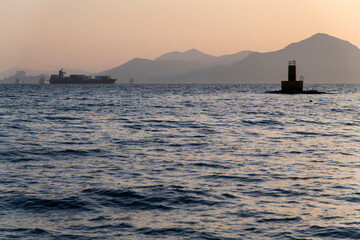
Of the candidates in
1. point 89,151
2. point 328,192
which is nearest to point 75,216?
point 328,192

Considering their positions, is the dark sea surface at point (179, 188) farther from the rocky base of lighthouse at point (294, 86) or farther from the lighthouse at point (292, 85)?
the rocky base of lighthouse at point (294, 86)

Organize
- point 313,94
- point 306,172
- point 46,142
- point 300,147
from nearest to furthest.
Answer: point 306,172
point 300,147
point 46,142
point 313,94

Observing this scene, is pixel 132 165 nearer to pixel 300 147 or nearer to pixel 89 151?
pixel 89 151

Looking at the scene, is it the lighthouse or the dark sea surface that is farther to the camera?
the lighthouse

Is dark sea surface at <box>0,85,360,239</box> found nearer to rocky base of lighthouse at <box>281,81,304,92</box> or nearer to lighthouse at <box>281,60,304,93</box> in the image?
lighthouse at <box>281,60,304,93</box>

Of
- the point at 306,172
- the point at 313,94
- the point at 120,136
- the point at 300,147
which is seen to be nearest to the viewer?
the point at 306,172

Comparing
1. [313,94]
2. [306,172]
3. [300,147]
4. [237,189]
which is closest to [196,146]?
[300,147]

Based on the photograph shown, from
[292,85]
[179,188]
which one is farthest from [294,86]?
[179,188]

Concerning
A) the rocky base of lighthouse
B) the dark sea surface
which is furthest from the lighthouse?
the dark sea surface

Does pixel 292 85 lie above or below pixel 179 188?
above

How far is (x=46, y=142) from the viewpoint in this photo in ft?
85.4

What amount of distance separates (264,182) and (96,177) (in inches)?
233

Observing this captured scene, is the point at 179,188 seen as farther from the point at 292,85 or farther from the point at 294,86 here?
the point at 292,85

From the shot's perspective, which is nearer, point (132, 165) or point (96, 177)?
point (96, 177)
